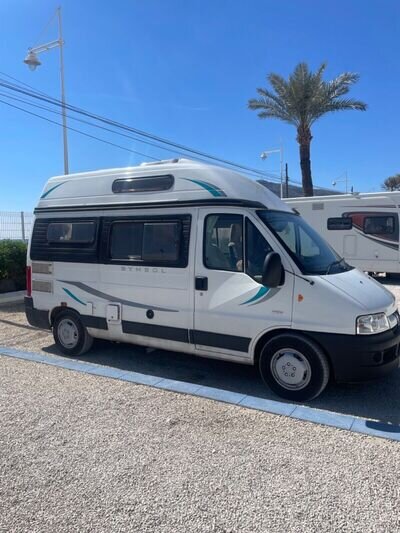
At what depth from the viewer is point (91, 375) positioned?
17.6ft

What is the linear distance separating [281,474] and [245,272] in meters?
2.20

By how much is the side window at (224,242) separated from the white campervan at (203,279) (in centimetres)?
1

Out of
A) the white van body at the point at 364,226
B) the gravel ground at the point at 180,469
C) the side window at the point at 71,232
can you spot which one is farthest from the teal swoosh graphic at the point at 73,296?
the white van body at the point at 364,226

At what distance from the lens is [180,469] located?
3256 millimetres

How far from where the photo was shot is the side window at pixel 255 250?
476 cm

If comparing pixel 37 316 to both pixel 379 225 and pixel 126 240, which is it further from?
pixel 379 225

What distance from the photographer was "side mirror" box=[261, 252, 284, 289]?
446cm

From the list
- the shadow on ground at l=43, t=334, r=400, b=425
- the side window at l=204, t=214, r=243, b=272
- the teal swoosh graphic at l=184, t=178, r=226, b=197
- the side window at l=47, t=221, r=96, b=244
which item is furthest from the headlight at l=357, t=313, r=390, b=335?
the side window at l=47, t=221, r=96, b=244

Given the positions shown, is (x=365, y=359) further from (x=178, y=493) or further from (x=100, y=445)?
(x=100, y=445)

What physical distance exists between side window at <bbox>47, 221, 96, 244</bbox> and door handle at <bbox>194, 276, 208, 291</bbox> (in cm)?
177

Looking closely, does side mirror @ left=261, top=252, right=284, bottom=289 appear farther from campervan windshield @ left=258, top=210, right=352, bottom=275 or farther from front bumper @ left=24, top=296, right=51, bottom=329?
front bumper @ left=24, top=296, right=51, bottom=329

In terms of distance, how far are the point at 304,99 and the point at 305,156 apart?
288cm

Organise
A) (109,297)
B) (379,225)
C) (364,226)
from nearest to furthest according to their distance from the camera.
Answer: (109,297), (379,225), (364,226)

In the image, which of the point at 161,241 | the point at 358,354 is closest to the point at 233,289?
the point at 161,241
